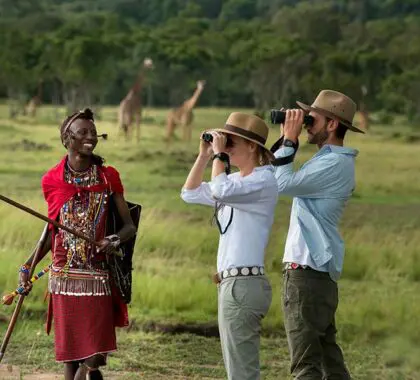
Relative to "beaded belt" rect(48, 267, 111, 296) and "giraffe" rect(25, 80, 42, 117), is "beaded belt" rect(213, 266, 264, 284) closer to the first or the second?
"beaded belt" rect(48, 267, 111, 296)

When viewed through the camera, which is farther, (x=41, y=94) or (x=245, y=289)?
(x=41, y=94)

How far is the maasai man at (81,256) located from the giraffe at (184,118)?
7.91 meters

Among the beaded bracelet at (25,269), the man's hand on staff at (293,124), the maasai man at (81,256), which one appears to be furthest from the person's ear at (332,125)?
the beaded bracelet at (25,269)

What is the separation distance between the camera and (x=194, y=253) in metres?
8.99

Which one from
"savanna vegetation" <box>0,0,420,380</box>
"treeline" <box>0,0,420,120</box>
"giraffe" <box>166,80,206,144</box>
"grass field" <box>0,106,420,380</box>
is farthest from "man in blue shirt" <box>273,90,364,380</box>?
"treeline" <box>0,0,420,120</box>

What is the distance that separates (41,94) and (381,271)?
5222 millimetres

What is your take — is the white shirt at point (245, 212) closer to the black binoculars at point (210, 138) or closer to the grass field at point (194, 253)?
the black binoculars at point (210, 138)

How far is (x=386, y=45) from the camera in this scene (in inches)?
521

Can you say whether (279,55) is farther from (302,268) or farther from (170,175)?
(302,268)

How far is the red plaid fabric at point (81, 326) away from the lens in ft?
12.5

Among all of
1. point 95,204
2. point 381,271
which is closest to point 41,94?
point 381,271

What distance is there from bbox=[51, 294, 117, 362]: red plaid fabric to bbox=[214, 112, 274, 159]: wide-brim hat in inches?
25.6

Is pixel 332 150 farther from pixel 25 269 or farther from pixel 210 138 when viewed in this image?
Answer: pixel 25 269

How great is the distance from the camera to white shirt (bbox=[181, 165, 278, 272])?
11.7 feet
